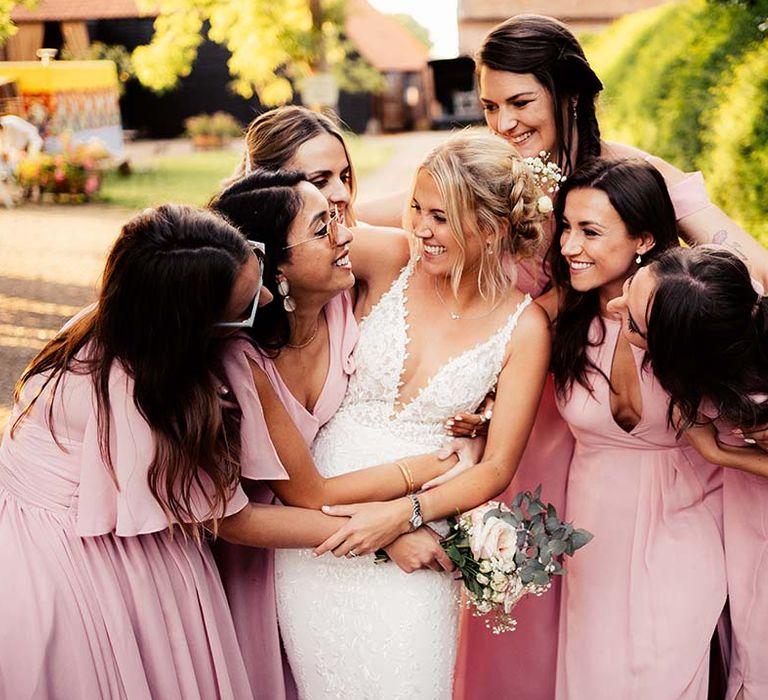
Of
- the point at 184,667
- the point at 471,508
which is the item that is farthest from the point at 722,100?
the point at 184,667

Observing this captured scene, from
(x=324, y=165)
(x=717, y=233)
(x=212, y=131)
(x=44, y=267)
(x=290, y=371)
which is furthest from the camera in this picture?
(x=212, y=131)

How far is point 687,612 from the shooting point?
3236 millimetres

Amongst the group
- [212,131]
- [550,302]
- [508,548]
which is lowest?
[212,131]

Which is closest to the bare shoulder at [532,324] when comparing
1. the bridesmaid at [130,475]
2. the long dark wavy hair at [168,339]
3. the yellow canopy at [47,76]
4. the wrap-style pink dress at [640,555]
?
the wrap-style pink dress at [640,555]

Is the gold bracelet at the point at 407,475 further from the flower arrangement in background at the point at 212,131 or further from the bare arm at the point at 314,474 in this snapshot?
the flower arrangement in background at the point at 212,131

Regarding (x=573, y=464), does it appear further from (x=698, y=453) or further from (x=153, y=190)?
(x=153, y=190)

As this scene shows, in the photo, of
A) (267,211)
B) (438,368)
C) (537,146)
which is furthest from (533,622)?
(267,211)

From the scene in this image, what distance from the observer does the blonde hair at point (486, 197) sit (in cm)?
317

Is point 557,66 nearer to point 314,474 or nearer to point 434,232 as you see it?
point 434,232

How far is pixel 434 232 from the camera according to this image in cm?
322

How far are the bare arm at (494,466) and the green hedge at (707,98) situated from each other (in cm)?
434

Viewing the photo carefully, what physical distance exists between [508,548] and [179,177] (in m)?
21.5

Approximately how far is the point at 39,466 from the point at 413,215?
150cm

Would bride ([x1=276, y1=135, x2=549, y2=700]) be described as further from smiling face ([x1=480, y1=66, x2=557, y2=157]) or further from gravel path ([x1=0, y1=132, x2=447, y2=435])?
gravel path ([x1=0, y1=132, x2=447, y2=435])
